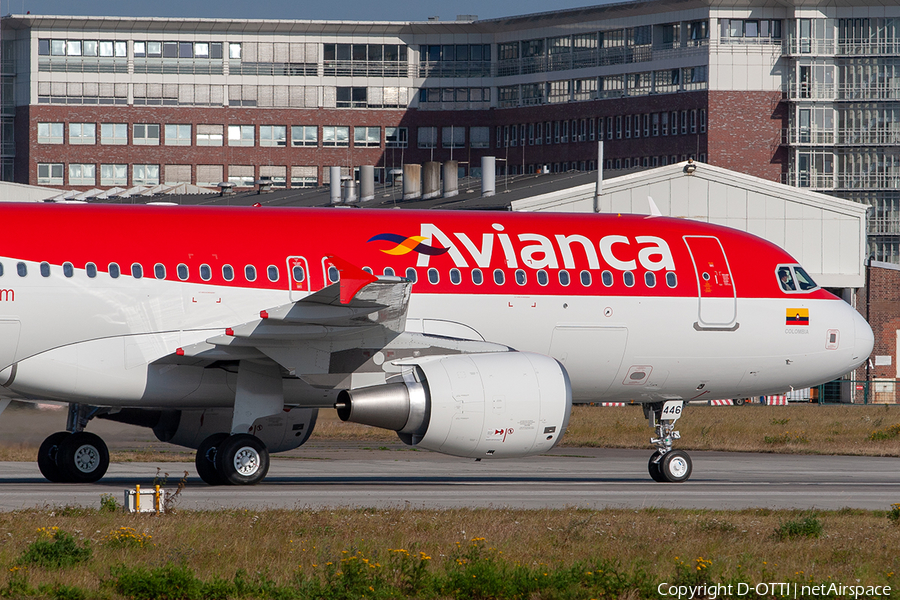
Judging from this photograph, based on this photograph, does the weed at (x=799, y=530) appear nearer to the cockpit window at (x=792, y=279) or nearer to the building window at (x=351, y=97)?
the cockpit window at (x=792, y=279)

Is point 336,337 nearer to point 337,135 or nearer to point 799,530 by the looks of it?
point 799,530

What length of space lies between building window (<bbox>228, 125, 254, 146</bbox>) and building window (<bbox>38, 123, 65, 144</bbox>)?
14.3 meters

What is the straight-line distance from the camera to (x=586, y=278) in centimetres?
2350

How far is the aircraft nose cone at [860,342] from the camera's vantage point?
25375 millimetres

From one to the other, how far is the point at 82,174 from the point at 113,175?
2644 mm

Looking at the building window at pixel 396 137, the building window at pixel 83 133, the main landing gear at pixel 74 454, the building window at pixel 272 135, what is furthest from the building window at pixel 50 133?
the main landing gear at pixel 74 454

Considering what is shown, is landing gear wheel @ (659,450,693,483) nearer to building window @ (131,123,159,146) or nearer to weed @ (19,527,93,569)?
weed @ (19,527,93,569)

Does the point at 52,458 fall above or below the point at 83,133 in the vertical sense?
below

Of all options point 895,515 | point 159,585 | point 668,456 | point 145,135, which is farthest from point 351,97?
point 159,585

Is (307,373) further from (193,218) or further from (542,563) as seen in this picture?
(542,563)

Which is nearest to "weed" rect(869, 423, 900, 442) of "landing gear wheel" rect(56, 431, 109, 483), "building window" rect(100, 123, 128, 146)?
"landing gear wheel" rect(56, 431, 109, 483)

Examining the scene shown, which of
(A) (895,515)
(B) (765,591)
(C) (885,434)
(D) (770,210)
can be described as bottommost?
(C) (885,434)

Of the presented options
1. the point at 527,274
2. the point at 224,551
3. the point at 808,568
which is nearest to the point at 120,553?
the point at 224,551

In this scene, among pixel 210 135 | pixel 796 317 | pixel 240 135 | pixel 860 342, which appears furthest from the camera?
pixel 240 135
